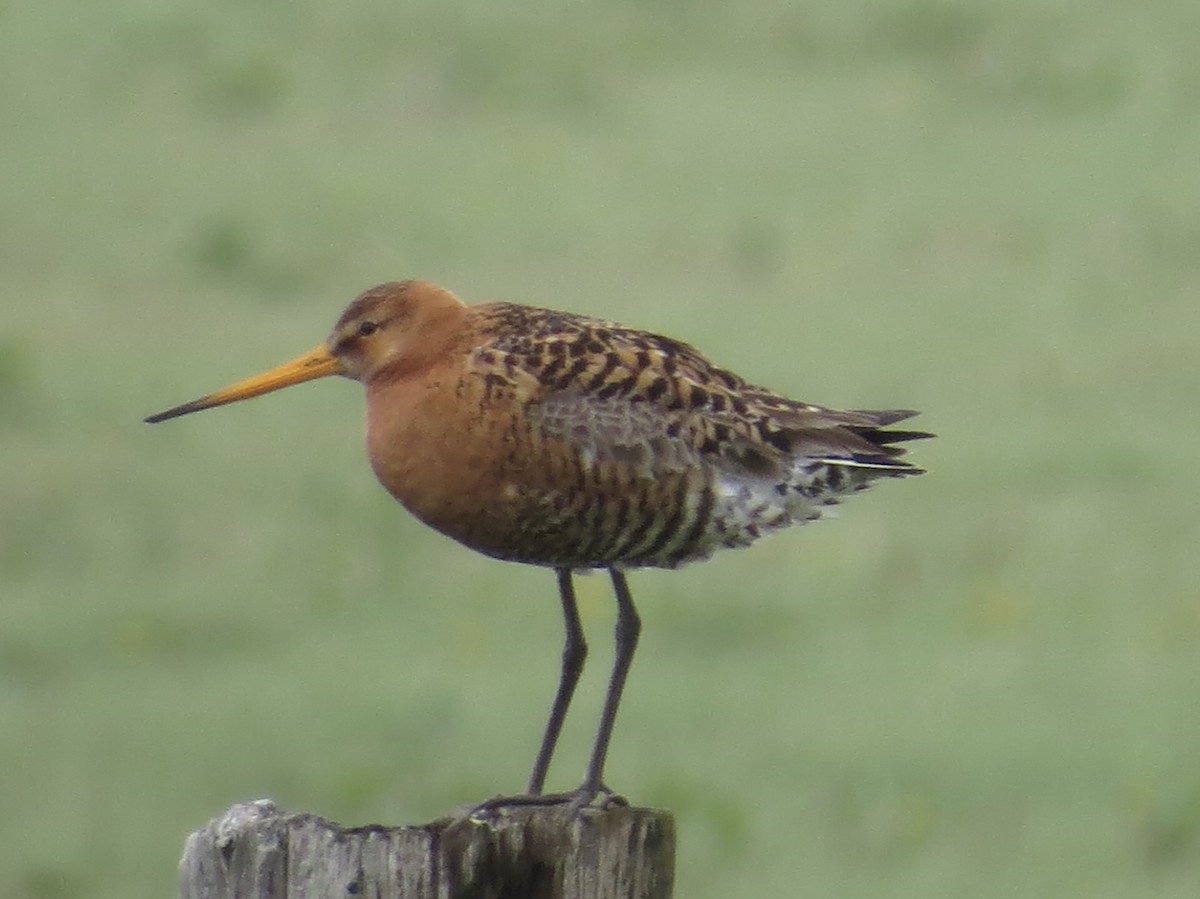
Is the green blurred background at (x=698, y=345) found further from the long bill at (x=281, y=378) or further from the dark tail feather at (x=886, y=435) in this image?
the long bill at (x=281, y=378)

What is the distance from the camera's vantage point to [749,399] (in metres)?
6.21

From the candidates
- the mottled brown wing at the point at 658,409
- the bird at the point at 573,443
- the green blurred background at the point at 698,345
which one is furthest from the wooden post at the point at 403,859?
the green blurred background at the point at 698,345

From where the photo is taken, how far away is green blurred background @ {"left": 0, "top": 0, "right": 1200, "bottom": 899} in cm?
1060

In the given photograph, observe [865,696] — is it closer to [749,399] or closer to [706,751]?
[706,751]

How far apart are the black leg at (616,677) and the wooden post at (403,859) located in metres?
1.02

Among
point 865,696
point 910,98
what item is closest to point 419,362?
point 865,696

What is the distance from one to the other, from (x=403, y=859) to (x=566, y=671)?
6.43 feet

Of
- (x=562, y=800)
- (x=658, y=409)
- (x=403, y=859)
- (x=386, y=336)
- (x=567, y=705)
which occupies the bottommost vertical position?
(x=403, y=859)

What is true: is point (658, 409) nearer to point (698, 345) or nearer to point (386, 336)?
point (386, 336)

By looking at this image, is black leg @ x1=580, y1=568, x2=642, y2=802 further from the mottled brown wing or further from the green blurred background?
the green blurred background

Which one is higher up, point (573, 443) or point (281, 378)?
point (281, 378)

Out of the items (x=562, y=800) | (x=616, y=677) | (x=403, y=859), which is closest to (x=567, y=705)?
(x=616, y=677)

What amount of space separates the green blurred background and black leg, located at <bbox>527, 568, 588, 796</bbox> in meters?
3.75

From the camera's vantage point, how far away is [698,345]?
583 inches
